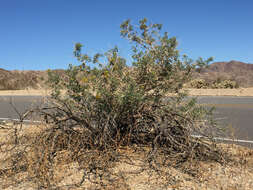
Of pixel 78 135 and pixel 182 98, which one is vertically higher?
pixel 182 98

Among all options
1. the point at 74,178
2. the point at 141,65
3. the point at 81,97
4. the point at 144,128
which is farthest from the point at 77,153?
the point at 141,65

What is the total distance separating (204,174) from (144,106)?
46.8 inches

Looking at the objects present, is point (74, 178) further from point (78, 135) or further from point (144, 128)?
point (144, 128)

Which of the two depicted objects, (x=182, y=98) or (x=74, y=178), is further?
(x=182, y=98)

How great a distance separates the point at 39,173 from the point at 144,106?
1610 mm

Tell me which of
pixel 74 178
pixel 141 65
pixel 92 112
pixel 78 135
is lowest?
pixel 74 178

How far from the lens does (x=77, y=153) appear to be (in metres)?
→ 3.84

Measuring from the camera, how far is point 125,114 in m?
4.07

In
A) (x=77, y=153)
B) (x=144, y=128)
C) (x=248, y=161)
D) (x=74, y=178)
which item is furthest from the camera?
(x=144, y=128)

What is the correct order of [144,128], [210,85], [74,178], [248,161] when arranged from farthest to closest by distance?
1. [210,85]
2. [144,128]
3. [248,161]
4. [74,178]

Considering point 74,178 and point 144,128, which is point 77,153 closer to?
point 74,178

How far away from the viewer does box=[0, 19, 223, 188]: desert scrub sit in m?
3.72

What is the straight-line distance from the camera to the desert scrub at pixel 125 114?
12.2ft

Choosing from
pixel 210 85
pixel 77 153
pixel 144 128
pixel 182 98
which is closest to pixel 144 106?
pixel 144 128
